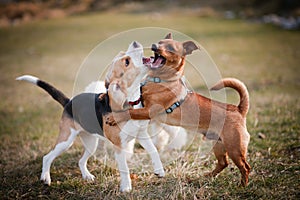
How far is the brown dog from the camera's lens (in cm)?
383

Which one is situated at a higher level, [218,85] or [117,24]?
[218,85]

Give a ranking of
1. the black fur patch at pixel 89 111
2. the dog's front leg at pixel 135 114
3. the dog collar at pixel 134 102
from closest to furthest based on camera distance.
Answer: the dog's front leg at pixel 135 114 → the dog collar at pixel 134 102 → the black fur patch at pixel 89 111

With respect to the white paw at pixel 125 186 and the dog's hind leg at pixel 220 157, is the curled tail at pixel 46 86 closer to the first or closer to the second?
the white paw at pixel 125 186

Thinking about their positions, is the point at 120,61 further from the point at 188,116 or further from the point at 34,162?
the point at 34,162

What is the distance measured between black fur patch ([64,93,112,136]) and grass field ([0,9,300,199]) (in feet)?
2.20

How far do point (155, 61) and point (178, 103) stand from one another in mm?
538

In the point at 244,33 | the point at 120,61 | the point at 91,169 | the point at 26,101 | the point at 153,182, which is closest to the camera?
the point at 120,61

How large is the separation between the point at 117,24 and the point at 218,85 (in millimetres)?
17448

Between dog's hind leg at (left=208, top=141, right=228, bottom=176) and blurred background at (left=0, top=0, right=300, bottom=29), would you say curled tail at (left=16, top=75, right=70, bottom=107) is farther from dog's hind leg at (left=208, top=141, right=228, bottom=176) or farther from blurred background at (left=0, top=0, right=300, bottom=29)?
blurred background at (left=0, top=0, right=300, bottom=29)

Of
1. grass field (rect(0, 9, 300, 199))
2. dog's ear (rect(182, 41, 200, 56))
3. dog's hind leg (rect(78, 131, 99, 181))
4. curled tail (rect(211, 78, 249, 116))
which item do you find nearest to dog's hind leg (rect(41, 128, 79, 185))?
grass field (rect(0, 9, 300, 199))

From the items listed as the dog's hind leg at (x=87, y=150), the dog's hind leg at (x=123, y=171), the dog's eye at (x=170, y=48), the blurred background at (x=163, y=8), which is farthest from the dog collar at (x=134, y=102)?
the blurred background at (x=163, y=8)

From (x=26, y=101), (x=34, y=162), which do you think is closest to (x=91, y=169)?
(x=34, y=162)

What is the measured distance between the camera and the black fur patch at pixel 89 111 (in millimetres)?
4160

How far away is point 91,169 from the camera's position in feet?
15.6
